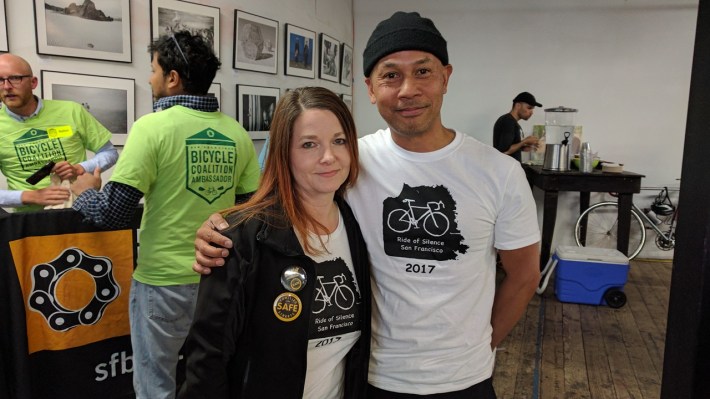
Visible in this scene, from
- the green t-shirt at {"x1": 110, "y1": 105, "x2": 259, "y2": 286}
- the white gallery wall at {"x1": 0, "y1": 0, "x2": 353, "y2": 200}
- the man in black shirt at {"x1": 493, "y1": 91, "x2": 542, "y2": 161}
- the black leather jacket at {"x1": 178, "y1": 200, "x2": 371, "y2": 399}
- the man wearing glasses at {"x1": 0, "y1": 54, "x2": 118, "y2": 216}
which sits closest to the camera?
the black leather jacket at {"x1": 178, "y1": 200, "x2": 371, "y2": 399}

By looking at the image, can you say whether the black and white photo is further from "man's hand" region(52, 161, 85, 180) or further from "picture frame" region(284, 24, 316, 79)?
"man's hand" region(52, 161, 85, 180)

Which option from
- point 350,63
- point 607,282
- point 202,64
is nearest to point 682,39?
point 607,282

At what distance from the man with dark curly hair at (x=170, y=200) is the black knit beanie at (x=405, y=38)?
0.98 metres

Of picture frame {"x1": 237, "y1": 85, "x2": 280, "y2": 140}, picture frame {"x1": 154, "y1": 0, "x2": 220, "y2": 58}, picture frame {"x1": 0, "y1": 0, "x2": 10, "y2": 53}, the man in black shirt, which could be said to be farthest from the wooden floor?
picture frame {"x1": 0, "y1": 0, "x2": 10, "y2": 53}

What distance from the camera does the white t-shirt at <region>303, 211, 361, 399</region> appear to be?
1.19 metres

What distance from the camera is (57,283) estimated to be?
7.21ft

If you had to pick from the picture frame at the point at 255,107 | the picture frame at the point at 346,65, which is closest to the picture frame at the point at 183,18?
the picture frame at the point at 255,107

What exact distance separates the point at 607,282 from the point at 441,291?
380 centimetres

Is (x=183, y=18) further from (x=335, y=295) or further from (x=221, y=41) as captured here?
(x=335, y=295)

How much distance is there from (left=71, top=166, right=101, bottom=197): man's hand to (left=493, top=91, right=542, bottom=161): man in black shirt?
4240 millimetres

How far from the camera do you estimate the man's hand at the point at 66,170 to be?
2.40m

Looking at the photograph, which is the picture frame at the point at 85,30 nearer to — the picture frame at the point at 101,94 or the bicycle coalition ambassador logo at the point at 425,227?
the picture frame at the point at 101,94

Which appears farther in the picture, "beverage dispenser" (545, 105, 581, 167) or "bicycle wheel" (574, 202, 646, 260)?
"bicycle wheel" (574, 202, 646, 260)

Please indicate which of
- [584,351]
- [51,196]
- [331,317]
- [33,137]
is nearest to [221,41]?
[33,137]
